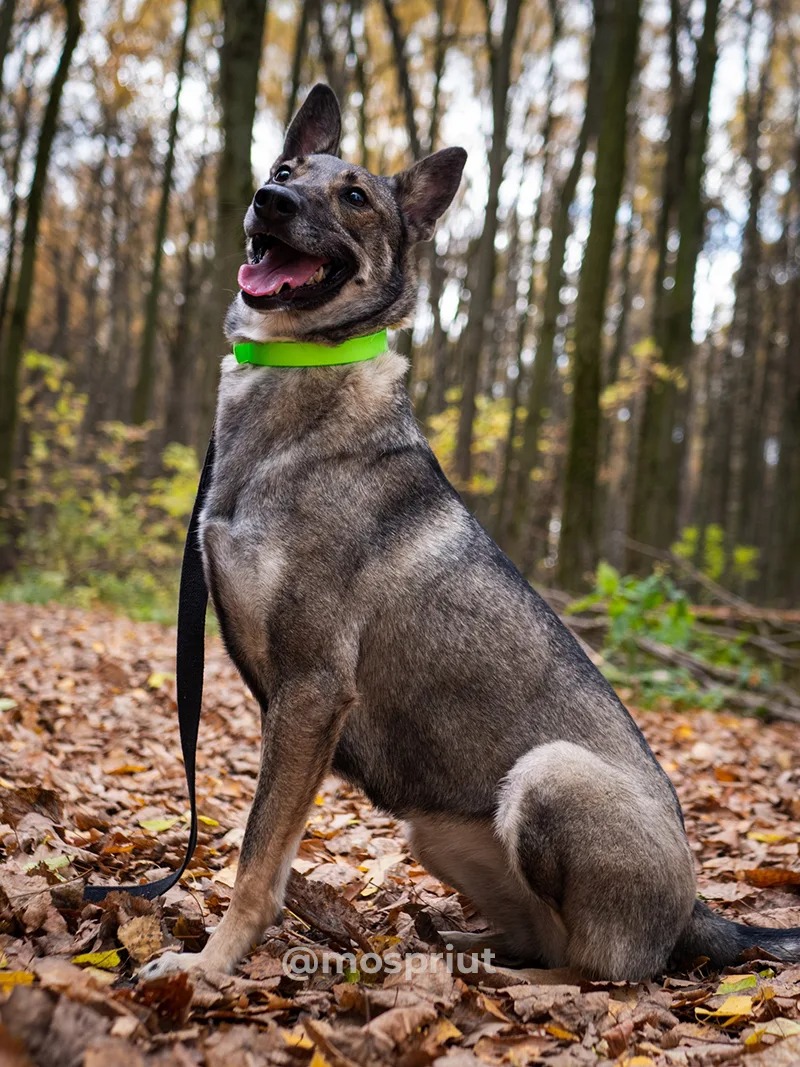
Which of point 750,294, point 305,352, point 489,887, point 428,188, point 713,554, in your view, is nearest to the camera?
point 489,887

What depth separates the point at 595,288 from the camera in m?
10.8

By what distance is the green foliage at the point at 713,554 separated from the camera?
17.4 meters

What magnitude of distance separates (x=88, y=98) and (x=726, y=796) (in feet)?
72.0

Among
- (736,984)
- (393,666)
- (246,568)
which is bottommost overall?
(736,984)

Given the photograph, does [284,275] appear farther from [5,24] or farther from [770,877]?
[5,24]

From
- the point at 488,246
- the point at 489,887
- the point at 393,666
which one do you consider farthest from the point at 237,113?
the point at 489,887

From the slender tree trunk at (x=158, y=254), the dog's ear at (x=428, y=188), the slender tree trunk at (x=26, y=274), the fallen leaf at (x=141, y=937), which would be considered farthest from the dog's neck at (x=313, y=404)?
the slender tree trunk at (x=158, y=254)

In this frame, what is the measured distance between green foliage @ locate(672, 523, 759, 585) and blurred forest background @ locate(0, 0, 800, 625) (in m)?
0.14

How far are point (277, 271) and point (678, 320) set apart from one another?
12.4m

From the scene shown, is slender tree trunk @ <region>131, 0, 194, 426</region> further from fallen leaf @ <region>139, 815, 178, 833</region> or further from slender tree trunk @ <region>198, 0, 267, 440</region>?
fallen leaf @ <region>139, 815, 178, 833</region>

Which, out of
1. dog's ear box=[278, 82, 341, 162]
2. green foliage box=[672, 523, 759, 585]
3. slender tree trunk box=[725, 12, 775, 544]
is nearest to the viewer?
dog's ear box=[278, 82, 341, 162]

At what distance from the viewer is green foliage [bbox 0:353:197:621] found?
1328 centimetres

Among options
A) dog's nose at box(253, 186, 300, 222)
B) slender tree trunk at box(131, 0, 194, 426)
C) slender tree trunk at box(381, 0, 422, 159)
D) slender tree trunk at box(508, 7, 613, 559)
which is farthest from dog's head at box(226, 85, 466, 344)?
slender tree trunk at box(131, 0, 194, 426)

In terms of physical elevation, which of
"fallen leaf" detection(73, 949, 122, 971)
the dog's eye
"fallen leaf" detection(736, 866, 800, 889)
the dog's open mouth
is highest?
the dog's eye
